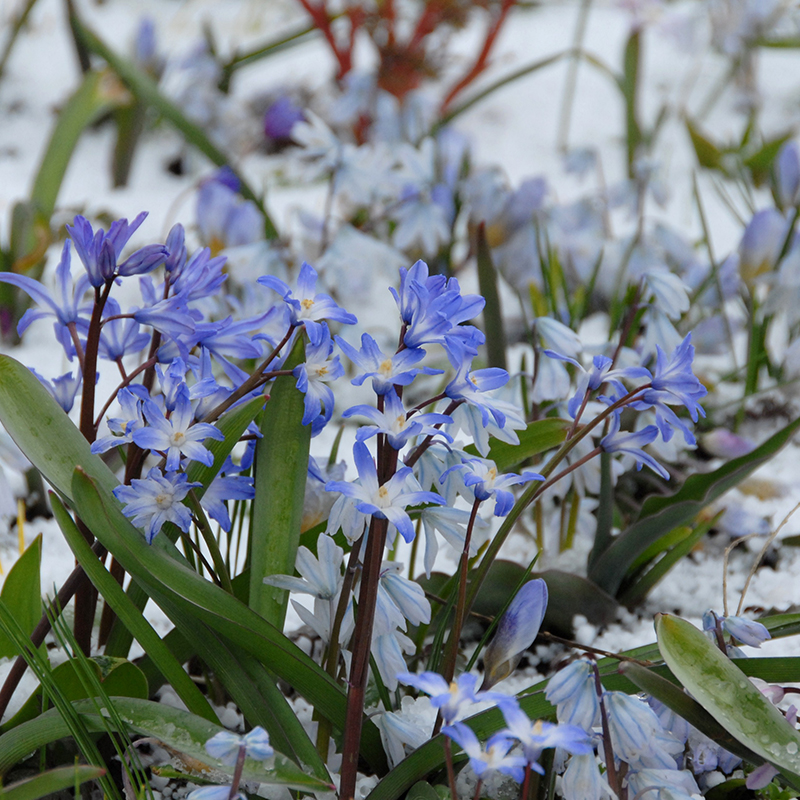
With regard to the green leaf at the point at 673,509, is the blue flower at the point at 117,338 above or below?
above

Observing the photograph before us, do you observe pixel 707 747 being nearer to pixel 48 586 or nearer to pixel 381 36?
pixel 48 586

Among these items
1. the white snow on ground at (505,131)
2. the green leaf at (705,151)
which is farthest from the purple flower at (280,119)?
the green leaf at (705,151)

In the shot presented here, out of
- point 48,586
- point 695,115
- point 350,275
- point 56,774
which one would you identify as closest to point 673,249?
point 350,275

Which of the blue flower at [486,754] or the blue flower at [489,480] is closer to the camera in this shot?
the blue flower at [486,754]

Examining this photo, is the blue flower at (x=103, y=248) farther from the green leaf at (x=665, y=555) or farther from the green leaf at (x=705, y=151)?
the green leaf at (x=705, y=151)

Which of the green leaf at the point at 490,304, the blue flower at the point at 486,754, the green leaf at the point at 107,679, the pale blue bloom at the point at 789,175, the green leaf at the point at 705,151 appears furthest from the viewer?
the green leaf at the point at 705,151

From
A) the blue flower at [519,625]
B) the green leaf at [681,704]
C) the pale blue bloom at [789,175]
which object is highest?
the pale blue bloom at [789,175]

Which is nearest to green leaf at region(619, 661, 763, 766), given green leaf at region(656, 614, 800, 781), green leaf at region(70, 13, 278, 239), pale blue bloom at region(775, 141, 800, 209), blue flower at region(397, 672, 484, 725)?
green leaf at region(656, 614, 800, 781)
